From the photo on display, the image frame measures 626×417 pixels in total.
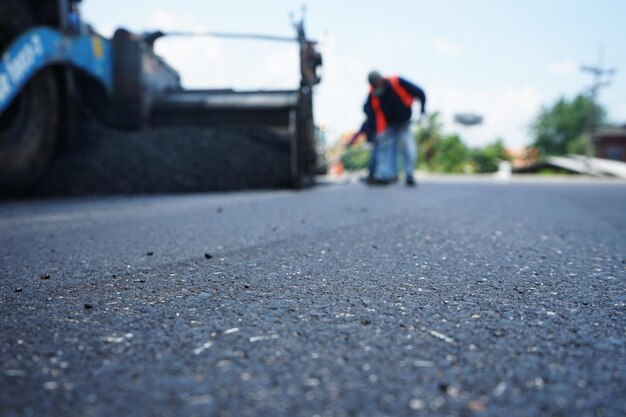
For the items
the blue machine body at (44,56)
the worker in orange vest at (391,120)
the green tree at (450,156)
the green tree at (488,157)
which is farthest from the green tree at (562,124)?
the blue machine body at (44,56)

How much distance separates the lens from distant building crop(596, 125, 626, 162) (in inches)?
1586

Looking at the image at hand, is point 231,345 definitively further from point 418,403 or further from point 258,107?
point 258,107

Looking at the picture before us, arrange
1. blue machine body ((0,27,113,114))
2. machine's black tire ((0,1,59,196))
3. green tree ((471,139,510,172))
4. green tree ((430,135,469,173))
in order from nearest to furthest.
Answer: blue machine body ((0,27,113,114))
machine's black tire ((0,1,59,196))
green tree ((430,135,469,173))
green tree ((471,139,510,172))

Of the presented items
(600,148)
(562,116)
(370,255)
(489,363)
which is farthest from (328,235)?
(562,116)

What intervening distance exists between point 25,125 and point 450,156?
48126 mm

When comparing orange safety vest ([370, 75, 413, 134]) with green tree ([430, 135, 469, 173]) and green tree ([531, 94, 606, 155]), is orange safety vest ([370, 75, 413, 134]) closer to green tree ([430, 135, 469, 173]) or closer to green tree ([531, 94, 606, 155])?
green tree ([430, 135, 469, 173])

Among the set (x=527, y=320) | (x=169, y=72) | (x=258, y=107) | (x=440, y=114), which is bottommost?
(x=527, y=320)

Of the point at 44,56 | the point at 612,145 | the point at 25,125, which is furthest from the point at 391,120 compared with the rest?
the point at 612,145

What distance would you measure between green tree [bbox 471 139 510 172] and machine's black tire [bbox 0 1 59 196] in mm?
48838

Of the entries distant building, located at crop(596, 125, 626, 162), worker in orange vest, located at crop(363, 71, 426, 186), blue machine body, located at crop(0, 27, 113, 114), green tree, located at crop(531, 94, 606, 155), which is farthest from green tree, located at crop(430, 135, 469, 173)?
blue machine body, located at crop(0, 27, 113, 114)

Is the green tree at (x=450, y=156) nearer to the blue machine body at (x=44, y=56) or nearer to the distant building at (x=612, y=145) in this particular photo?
the distant building at (x=612, y=145)

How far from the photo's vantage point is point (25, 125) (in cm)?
484

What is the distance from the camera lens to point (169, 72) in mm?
7414

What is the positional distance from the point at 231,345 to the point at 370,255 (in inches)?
45.1
